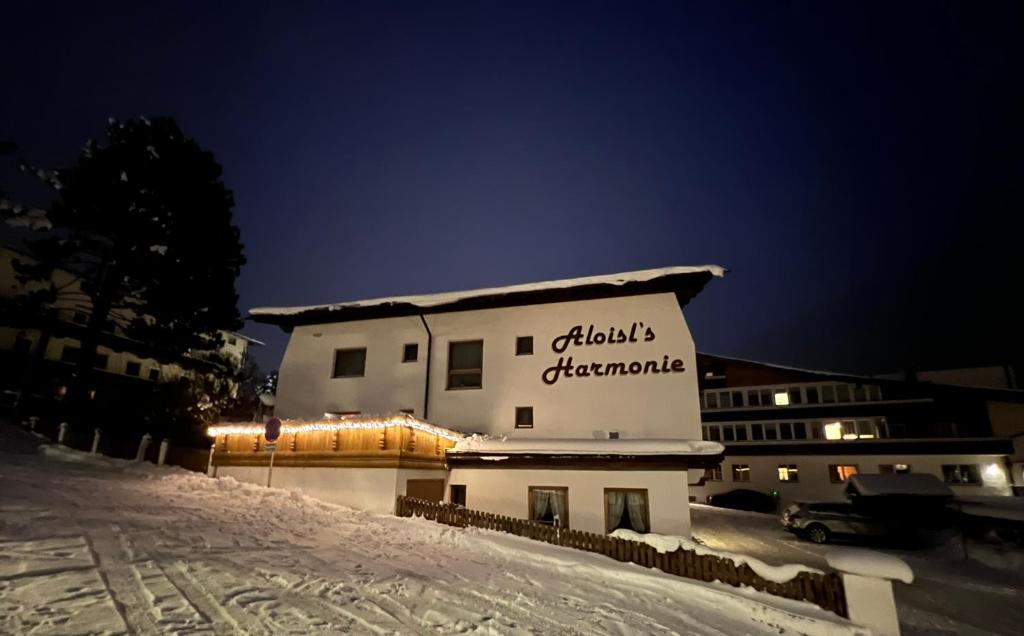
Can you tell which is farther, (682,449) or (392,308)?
(392,308)

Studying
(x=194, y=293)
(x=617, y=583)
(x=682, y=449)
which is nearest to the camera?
(x=617, y=583)

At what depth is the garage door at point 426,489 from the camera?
1507 cm

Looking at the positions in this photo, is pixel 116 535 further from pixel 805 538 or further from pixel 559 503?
pixel 805 538

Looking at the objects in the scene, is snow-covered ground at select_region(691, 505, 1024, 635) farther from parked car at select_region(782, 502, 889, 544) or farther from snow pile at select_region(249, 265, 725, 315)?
snow pile at select_region(249, 265, 725, 315)

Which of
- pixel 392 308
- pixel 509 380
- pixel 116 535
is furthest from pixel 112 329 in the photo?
pixel 116 535

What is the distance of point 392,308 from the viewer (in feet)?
70.0

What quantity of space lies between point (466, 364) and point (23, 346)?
3696 centimetres

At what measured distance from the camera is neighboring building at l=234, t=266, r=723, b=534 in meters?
15.6

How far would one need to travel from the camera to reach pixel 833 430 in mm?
36625

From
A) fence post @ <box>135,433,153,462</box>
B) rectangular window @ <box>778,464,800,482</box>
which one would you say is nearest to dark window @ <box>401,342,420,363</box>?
fence post @ <box>135,433,153,462</box>

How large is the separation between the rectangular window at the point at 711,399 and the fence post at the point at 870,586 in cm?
3405

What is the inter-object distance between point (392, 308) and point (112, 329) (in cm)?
3718

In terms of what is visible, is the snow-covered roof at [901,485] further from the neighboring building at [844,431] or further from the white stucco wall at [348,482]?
the white stucco wall at [348,482]

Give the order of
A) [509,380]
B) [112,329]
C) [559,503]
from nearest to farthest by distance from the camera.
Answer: [559,503] < [509,380] < [112,329]
